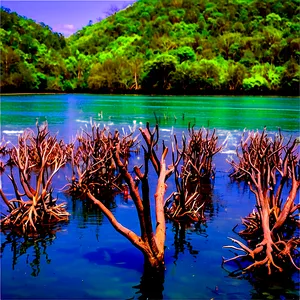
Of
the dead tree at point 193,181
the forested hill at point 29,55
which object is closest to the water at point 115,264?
the dead tree at point 193,181

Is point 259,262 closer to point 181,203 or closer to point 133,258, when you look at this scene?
point 133,258

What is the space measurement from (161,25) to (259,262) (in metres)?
158

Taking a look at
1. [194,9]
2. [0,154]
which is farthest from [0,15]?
[0,154]

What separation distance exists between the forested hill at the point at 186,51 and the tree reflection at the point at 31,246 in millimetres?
89795

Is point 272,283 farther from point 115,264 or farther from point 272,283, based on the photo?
point 115,264

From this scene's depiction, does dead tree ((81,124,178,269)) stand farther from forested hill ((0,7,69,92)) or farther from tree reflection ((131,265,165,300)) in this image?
forested hill ((0,7,69,92))

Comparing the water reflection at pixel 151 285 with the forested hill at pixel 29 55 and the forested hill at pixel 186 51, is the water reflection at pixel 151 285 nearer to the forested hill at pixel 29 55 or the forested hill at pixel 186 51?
the forested hill at pixel 186 51

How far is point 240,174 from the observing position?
1692cm

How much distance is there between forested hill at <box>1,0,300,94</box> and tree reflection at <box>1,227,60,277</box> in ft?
295

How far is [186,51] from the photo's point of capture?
117m

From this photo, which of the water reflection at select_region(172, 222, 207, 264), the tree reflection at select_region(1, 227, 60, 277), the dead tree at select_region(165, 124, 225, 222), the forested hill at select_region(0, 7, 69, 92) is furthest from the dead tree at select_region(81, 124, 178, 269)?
the forested hill at select_region(0, 7, 69, 92)

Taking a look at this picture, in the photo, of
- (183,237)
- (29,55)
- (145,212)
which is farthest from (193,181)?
(29,55)

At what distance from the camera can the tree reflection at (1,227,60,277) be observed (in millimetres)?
8875

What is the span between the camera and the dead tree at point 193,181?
1145 centimetres
